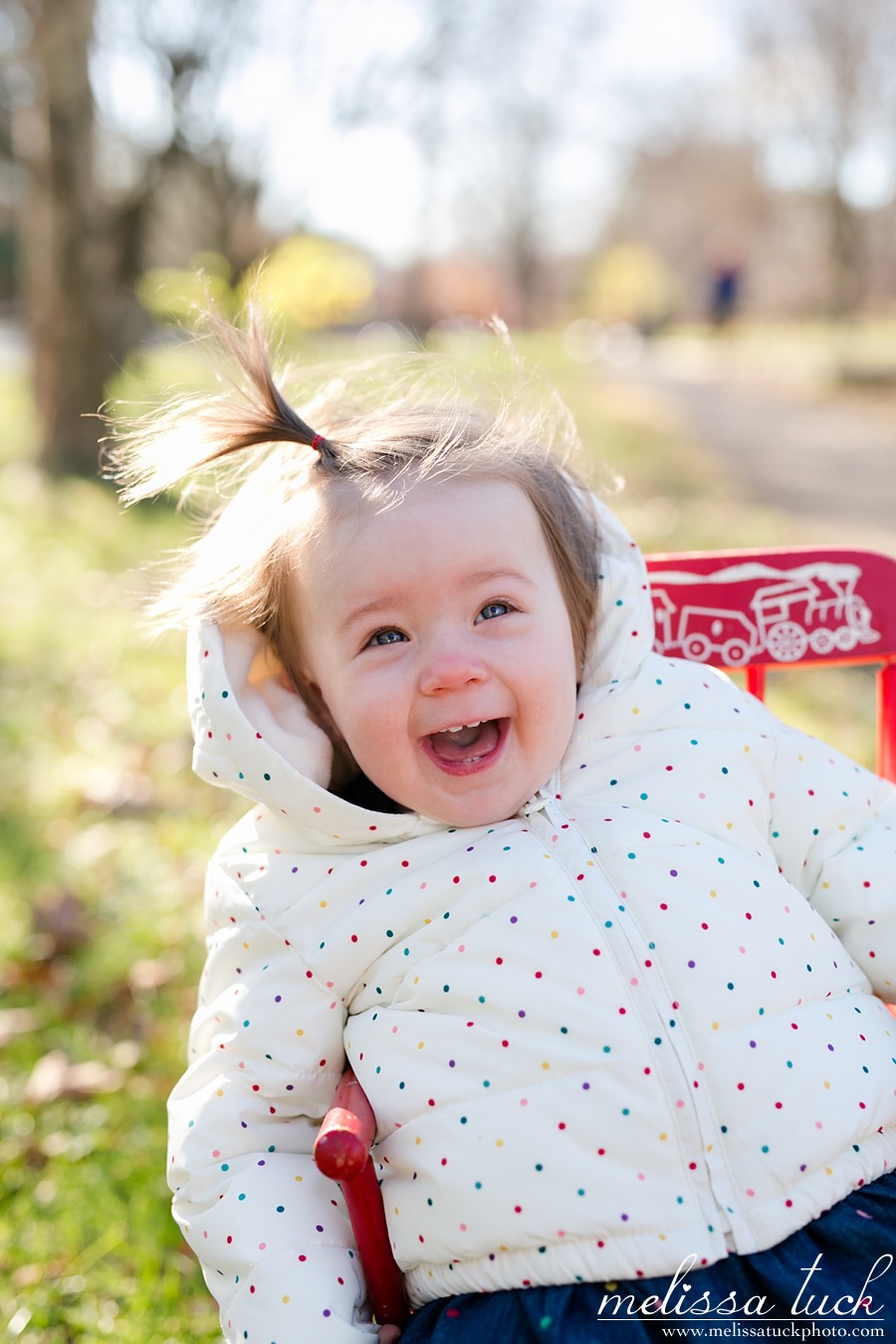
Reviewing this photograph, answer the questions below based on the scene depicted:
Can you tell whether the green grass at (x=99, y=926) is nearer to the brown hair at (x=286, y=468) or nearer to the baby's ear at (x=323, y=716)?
the brown hair at (x=286, y=468)

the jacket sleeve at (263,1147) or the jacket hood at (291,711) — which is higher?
the jacket hood at (291,711)

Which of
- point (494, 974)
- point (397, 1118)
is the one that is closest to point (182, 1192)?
point (397, 1118)

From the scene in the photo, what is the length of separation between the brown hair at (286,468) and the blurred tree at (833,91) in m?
20.1

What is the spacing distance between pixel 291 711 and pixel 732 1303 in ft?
2.89

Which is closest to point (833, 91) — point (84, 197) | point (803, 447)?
point (803, 447)

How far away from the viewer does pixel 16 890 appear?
304 centimetres

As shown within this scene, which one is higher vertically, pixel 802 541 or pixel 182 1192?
pixel 802 541

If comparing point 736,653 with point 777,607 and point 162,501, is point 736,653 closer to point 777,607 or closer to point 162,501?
point 777,607

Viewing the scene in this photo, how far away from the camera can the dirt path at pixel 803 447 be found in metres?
7.12

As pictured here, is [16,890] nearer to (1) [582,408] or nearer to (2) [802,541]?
(2) [802,541]

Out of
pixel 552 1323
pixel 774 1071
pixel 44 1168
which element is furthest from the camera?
pixel 44 1168

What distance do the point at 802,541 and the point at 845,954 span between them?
4.93 m

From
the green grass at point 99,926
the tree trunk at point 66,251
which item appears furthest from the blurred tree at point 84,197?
the green grass at point 99,926

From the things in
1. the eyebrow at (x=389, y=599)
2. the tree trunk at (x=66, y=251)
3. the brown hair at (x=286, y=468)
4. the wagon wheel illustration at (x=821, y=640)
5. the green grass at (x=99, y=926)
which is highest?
the tree trunk at (x=66, y=251)
